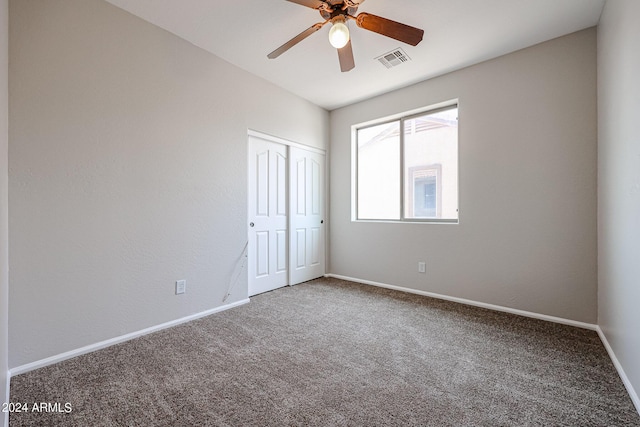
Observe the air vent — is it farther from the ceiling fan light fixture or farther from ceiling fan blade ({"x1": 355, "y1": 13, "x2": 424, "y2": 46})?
the ceiling fan light fixture

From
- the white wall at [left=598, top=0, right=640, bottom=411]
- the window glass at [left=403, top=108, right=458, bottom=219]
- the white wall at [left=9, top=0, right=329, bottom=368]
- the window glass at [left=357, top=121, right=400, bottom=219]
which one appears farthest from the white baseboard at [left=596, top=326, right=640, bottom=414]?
the white wall at [left=9, top=0, right=329, bottom=368]

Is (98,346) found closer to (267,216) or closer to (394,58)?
(267,216)

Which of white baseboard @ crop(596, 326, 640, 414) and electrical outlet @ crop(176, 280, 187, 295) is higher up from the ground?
electrical outlet @ crop(176, 280, 187, 295)

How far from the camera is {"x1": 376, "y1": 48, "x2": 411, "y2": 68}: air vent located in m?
2.71

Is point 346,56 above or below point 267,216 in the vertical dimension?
above

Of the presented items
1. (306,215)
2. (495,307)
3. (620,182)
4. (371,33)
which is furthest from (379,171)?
(620,182)

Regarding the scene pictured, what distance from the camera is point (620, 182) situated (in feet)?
5.75

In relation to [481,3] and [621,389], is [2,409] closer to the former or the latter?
[621,389]

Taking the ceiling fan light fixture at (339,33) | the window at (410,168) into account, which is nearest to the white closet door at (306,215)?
the window at (410,168)

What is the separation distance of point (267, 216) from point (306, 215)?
694 millimetres

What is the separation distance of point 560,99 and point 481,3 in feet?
3.90

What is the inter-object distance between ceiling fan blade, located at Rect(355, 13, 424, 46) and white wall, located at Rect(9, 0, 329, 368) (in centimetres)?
169

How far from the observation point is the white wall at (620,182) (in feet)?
4.93

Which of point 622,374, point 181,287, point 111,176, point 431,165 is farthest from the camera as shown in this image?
point 431,165
